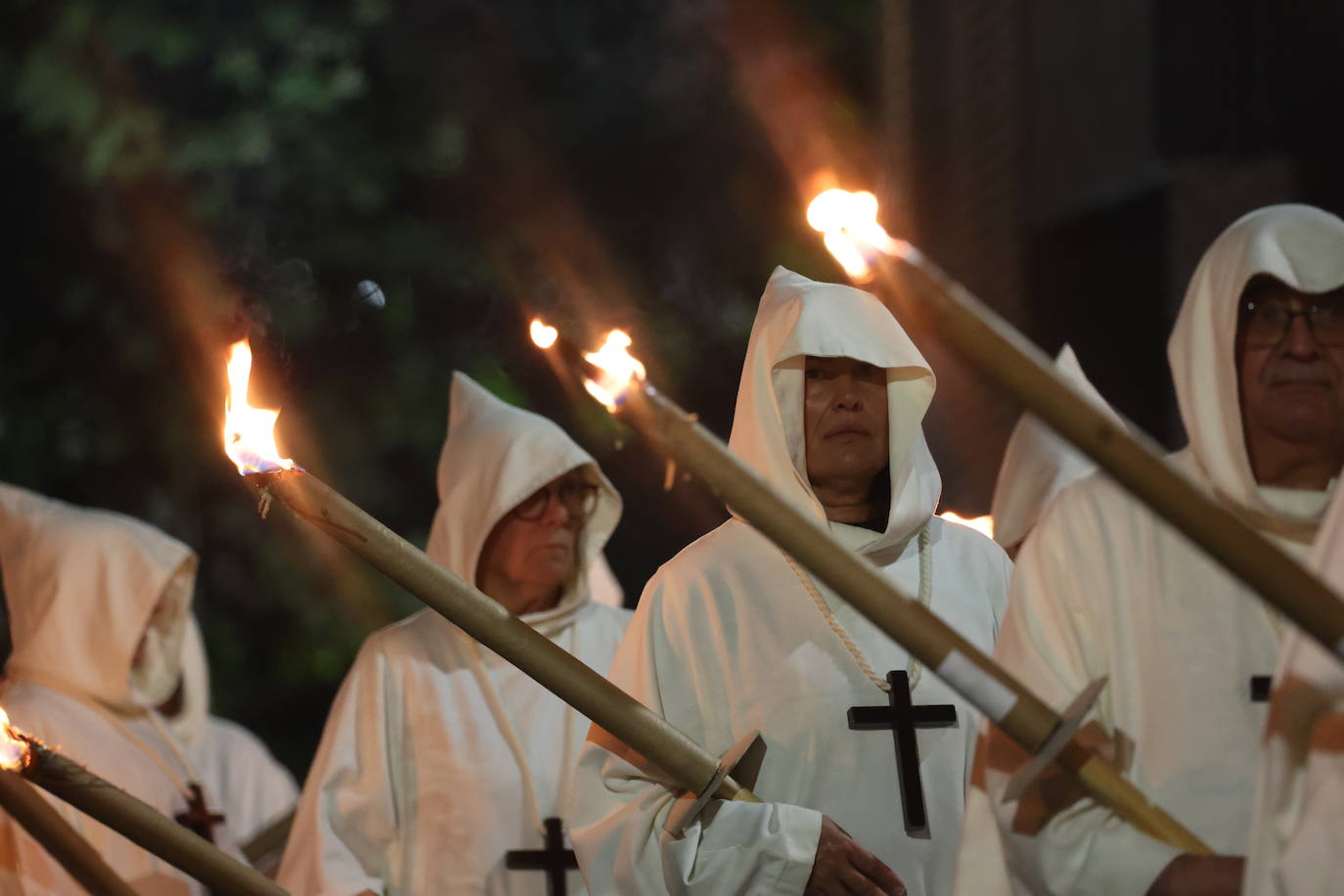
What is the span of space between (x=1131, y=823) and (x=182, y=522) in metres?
14.6

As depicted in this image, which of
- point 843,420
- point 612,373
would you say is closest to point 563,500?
point 843,420

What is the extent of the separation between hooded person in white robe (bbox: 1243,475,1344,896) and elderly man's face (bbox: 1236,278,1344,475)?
2.67ft

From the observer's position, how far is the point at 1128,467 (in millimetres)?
3283

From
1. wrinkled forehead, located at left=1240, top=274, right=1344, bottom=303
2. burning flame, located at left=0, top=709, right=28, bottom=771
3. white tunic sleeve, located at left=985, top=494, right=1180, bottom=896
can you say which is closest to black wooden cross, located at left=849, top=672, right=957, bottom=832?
white tunic sleeve, located at left=985, top=494, right=1180, bottom=896

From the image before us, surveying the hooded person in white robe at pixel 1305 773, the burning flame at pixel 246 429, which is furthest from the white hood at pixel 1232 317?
the burning flame at pixel 246 429

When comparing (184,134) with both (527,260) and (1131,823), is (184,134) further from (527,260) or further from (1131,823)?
(1131,823)

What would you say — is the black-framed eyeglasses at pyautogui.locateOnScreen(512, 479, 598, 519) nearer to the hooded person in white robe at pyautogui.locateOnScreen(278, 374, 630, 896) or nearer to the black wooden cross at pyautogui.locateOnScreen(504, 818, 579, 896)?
the hooded person in white robe at pyautogui.locateOnScreen(278, 374, 630, 896)

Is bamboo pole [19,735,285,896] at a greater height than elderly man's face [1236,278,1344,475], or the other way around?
elderly man's face [1236,278,1344,475]

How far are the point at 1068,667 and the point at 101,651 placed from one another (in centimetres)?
490

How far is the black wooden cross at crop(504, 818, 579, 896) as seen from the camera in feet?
21.5

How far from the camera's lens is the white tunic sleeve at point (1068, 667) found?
158 inches

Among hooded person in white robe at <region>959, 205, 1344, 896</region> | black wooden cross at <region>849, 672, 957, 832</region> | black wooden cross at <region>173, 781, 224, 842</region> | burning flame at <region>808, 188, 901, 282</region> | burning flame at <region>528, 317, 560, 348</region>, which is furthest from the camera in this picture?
black wooden cross at <region>173, 781, 224, 842</region>

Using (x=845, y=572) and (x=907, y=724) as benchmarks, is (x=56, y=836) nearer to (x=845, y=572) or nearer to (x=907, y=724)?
(x=907, y=724)

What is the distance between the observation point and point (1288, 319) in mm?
4641
